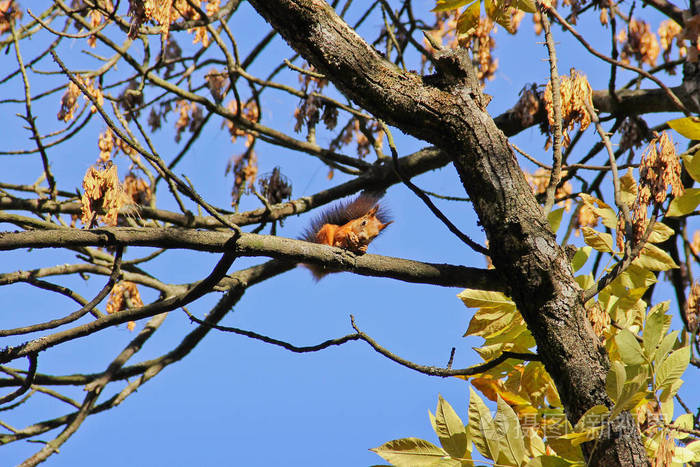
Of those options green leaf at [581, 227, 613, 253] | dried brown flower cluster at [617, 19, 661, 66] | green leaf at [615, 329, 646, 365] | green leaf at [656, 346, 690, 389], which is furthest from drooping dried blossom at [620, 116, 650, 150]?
green leaf at [615, 329, 646, 365]

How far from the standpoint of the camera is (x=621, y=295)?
2059 mm

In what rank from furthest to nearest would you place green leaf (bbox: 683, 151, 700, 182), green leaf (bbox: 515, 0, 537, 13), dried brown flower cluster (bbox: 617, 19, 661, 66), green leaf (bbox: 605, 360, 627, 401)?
dried brown flower cluster (bbox: 617, 19, 661, 66), green leaf (bbox: 515, 0, 537, 13), green leaf (bbox: 683, 151, 700, 182), green leaf (bbox: 605, 360, 627, 401)

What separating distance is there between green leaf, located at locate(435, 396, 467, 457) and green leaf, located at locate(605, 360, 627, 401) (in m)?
0.36

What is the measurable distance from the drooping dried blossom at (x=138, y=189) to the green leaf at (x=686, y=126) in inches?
123

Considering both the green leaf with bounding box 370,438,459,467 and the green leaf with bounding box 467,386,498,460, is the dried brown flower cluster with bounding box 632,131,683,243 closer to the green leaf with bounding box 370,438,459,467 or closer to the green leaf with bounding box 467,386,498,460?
the green leaf with bounding box 467,386,498,460

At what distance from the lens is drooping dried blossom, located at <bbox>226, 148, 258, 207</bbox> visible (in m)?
4.58

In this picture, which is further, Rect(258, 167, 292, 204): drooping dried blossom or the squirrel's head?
Rect(258, 167, 292, 204): drooping dried blossom

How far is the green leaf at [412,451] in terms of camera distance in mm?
1598

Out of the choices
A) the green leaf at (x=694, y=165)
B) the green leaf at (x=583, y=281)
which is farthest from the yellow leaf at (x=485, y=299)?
the green leaf at (x=694, y=165)

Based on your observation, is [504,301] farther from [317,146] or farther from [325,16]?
[317,146]

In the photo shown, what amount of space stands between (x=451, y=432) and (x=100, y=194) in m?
1.40

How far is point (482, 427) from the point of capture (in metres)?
1.56

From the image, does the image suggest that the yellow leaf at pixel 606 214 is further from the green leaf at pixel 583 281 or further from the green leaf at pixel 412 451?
the green leaf at pixel 412 451

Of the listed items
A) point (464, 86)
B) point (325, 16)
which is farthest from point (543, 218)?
point (325, 16)
